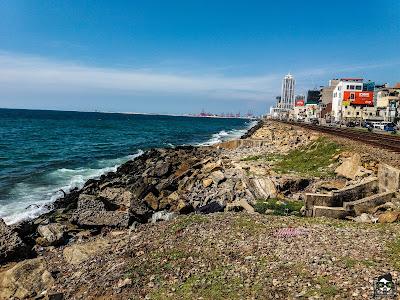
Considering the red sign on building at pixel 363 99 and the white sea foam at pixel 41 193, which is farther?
the red sign on building at pixel 363 99

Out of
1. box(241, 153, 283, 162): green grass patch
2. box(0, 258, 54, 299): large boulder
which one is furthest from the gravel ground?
box(241, 153, 283, 162): green grass patch

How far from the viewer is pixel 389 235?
11555 millimetres

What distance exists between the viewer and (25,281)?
11211 millimetres

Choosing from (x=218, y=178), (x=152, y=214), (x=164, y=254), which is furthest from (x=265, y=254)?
(x=218, y=178)

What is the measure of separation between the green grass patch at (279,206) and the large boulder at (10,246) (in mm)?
9183

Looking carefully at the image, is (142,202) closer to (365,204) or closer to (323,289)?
(365,204)

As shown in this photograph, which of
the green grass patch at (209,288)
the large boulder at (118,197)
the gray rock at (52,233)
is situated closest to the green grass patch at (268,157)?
the large boulder at (118,197)

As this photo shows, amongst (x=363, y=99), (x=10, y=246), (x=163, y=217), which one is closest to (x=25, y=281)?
(x=10, y=246)

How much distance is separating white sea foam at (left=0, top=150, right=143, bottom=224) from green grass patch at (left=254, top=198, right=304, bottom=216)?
13148 millimetres

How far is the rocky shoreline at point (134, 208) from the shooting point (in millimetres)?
11352

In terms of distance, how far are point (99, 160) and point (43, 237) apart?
105ft

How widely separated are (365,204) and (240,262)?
744 centimetres

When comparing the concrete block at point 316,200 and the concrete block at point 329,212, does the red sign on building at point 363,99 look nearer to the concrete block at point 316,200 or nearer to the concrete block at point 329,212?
the concrete block at point 316,200

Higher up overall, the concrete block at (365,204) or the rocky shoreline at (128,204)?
the concrete block at (365,204)
